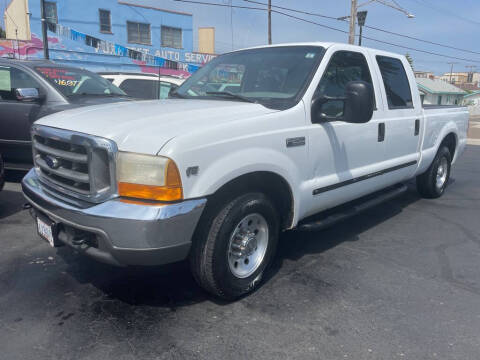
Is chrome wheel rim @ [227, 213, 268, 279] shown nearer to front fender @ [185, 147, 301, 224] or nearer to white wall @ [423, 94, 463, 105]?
front fender @ [185, 147, 301, 224]

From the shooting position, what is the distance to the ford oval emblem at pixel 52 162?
2.91 m

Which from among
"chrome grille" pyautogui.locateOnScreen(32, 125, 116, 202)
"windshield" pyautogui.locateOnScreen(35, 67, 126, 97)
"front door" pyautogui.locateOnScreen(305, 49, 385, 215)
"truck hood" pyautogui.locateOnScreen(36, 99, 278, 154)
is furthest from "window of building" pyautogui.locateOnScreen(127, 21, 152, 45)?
"chrome grille" pyautogui.locateOnScreen(32, 125, 116, 202)

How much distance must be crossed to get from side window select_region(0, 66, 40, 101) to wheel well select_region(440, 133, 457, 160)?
6120 millimetres

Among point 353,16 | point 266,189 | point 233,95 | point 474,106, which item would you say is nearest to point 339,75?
point 233,95

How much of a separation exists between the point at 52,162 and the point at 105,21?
82.6 ft

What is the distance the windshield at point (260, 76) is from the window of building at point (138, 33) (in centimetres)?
2407

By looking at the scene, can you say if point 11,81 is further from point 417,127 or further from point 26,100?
point 417,127

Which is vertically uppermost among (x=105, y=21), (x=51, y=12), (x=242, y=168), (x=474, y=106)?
(x=51, y=12)

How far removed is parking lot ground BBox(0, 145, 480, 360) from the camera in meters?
2.58

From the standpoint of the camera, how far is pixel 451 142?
→ 20.6 feet

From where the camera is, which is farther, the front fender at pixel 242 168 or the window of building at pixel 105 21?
the window of building at pixel 105 21

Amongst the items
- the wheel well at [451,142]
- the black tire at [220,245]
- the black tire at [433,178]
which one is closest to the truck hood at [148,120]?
the black tire at [220,245]

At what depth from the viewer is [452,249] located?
14.1 feet

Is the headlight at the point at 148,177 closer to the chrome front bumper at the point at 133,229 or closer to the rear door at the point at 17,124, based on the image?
the chrome front bumper at the point at 133,229
